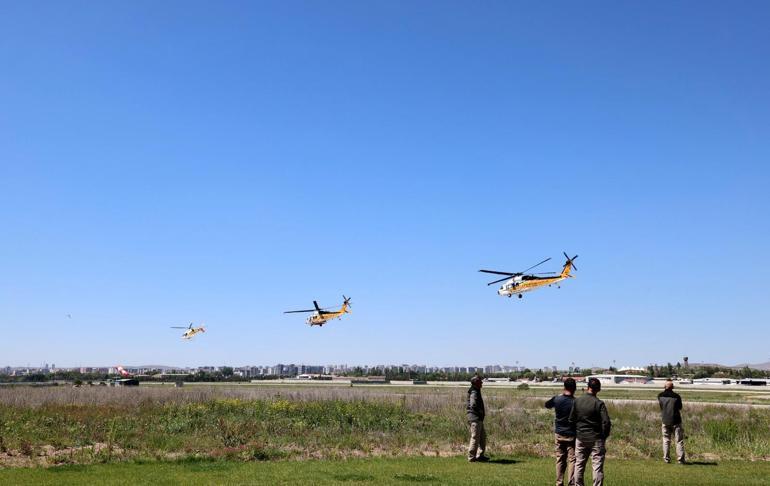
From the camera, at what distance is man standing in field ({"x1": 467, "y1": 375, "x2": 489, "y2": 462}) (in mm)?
17156

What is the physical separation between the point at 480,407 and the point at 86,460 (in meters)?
10.6

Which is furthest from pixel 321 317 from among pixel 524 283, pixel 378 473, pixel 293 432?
pixel 378 473

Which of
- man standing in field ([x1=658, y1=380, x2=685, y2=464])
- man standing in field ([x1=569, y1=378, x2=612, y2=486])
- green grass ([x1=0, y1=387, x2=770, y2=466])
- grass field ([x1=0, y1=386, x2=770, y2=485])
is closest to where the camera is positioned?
man standing in field ([x1=569, y1=378, x2=612, y2=486])

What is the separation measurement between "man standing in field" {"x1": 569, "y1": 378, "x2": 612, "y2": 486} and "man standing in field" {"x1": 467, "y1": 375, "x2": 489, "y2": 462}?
4.94m

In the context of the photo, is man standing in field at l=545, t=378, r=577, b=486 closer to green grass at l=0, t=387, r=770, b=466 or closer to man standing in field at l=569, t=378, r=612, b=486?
man standing in field at l=569, t=378, r=612, b=486

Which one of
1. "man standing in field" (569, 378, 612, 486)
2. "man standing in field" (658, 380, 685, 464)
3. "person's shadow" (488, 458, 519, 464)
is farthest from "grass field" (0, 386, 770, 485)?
"man standing in field" (569, 378, 612, 486)

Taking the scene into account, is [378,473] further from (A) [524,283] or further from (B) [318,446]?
(A) [524,283]

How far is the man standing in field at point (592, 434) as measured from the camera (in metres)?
12.2

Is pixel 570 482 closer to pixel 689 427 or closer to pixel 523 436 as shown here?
pixel 523 436

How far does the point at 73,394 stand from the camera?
39.6 metres

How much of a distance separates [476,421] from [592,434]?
17.4ft

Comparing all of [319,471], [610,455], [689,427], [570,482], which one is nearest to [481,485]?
[570,482]

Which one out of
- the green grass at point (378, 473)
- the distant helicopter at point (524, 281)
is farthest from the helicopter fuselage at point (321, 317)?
the green grass at point (378, 473)

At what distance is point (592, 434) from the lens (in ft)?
40.1
